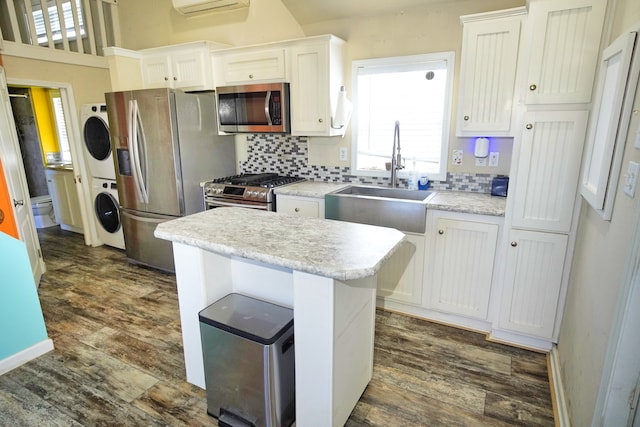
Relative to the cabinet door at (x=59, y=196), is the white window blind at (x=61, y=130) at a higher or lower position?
higher

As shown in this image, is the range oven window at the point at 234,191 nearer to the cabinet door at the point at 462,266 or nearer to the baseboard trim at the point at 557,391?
the cabinet door at the point at 462,266

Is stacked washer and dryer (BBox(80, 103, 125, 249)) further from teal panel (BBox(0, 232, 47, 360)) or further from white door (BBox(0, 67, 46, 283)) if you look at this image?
teal panel (BBox(0, 232, 47, 360))

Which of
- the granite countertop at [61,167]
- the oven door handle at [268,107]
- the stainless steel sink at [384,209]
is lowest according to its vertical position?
the stainless steel sink at [384,209]

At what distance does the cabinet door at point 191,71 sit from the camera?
350 cm

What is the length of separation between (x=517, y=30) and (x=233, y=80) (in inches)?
95.5

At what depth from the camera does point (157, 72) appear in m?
3.81

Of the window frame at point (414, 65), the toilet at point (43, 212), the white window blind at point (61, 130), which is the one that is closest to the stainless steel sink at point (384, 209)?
the window frame at point (414, 65)

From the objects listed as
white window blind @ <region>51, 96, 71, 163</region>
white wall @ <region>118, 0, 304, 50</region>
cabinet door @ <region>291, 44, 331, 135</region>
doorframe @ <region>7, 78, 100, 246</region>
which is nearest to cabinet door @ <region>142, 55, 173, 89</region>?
white wall @ <region>118, 0, 304, 50</region>

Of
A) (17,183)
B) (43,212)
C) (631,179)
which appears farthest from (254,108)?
(43,212)

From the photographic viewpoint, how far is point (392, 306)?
2898 mm

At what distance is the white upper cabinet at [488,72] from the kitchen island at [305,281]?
53.0 inches

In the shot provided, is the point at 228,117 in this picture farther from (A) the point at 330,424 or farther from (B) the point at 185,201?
(A) the point at 330,424

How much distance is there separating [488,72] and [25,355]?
11.9 feet

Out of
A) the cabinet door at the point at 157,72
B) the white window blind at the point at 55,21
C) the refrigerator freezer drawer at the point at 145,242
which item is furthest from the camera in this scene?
the white window blind at the point at 55,21
